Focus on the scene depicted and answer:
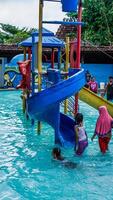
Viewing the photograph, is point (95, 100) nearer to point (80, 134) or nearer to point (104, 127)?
point (104, 127)

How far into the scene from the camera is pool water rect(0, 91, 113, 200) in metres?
8.00

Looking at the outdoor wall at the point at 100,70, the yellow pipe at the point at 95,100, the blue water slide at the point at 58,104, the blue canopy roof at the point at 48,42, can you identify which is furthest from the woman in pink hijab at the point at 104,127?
the outdoor wall at the point at 100,70

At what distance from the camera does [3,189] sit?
324 inches

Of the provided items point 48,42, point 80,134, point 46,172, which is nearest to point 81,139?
point 80,134

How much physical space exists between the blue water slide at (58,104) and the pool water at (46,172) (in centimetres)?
49

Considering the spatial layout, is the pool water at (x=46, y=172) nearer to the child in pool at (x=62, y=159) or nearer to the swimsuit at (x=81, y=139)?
the child in pool at (x=62, y=159)

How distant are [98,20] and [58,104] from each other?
2416cm

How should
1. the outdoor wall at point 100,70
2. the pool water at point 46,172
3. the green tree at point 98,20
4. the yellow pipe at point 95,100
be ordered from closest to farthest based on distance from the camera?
the pool water at point 46,172 → the yellow pipe at point 95,100 → the outdoor wall at point 100,70 → the green tree at point 98,20


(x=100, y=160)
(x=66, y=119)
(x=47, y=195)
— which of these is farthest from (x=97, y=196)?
(x=66, y=119)

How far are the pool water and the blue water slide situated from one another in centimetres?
49

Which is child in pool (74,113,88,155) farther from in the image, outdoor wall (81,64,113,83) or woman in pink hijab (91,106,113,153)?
outdoor wall (81,64,113,83)

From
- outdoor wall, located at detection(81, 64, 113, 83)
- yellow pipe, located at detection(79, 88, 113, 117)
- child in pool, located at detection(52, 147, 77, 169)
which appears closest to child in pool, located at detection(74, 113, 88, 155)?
Result: child in pool, located at detection(52, 147, 77, 169)

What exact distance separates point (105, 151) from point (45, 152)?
55.8 inches

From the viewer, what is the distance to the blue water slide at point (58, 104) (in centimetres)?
1026
